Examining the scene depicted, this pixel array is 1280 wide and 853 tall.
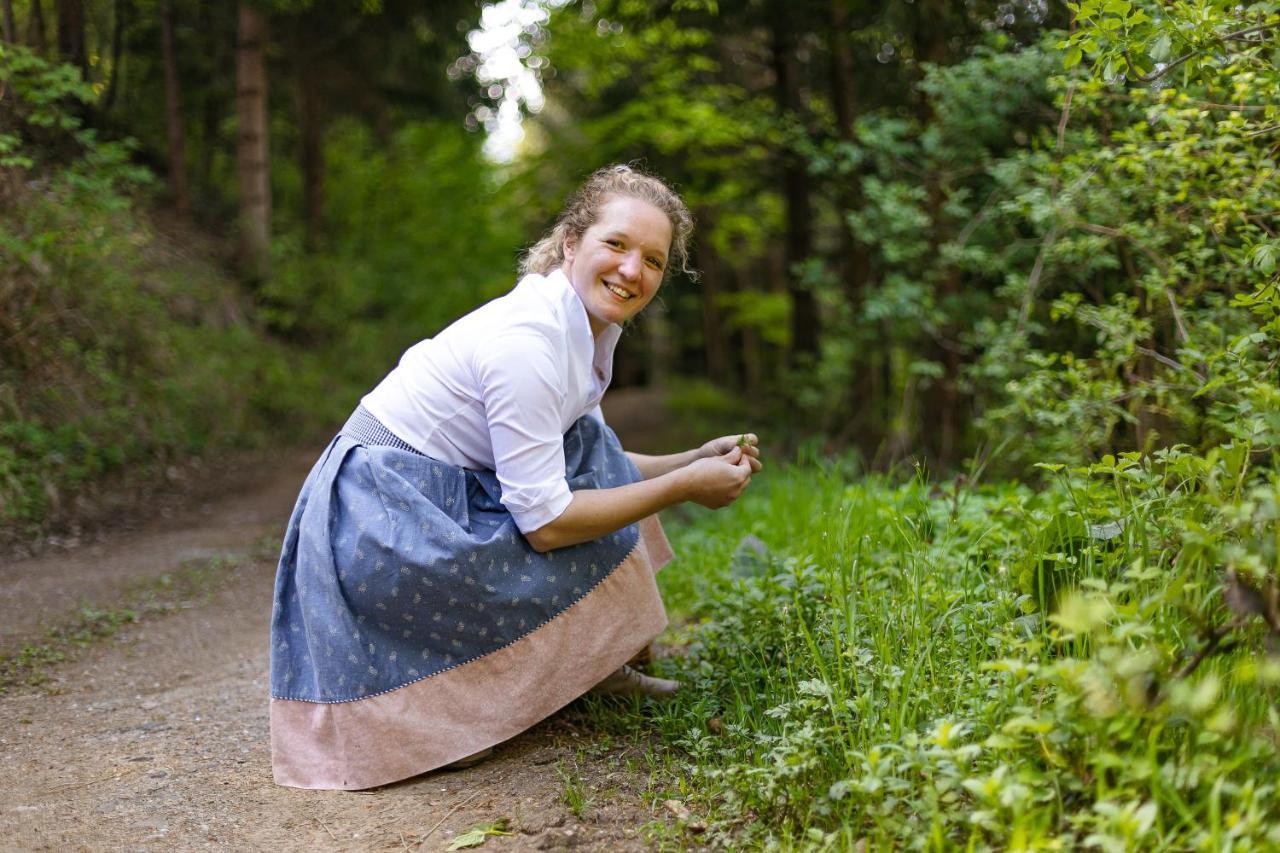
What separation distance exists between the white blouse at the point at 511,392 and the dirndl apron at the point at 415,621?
80mm

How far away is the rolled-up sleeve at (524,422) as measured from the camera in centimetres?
253

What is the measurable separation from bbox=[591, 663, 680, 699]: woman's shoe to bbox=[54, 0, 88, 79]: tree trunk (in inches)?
223

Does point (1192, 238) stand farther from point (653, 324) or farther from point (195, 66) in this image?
point (653, 324)

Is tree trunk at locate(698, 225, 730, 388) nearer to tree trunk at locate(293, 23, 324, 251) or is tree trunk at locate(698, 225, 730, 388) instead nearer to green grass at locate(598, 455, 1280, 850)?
tree trunk at locate(293, 23, 324, 251)

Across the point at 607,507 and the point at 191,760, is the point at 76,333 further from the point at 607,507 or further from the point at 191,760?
the point at 607,507

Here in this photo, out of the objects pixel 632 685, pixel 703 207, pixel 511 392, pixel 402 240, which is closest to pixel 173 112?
pixel 402 240

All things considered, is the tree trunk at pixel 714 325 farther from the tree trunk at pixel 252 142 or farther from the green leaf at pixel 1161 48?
the green leaf at pixel 1161 48

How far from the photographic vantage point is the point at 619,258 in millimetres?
2785

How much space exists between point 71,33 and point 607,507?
6.06 m

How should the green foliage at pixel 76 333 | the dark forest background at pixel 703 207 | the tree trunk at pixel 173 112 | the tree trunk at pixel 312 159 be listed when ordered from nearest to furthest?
1. the dark forest background at pixel 703 207
2. the green foliage at pixel 76 333
3. the tree trunk at pixel 173 112
4. the tree trunk at pixel 312 159

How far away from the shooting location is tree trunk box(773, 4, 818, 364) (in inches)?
367

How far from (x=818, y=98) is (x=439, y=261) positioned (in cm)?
520

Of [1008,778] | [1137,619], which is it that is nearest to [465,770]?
[1008,778]

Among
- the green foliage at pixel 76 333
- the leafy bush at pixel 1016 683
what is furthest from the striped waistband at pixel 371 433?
the green foliage at pixel 76 333
